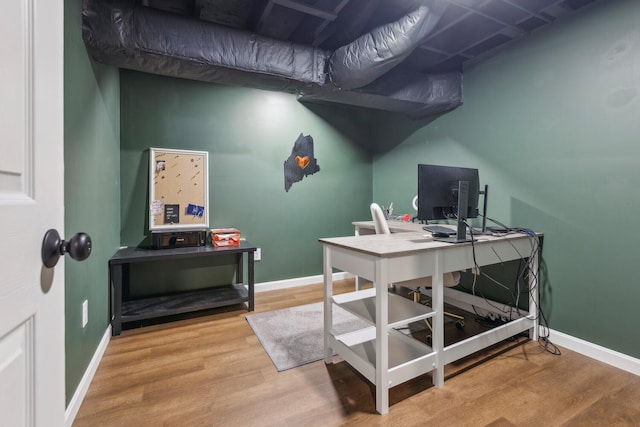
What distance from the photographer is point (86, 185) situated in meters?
1.79

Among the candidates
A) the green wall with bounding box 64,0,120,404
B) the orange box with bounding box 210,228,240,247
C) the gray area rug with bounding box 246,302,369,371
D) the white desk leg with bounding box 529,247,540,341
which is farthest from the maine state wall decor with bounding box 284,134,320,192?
the white desk leg with bounding box 529,247,540,341

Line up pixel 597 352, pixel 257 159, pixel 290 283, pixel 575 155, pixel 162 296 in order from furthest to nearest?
pixel 290 283
pixel 257 159
pixel 162 296
pixel 575 155
pixel 597 352

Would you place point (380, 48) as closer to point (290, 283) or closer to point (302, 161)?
point (302, 161)

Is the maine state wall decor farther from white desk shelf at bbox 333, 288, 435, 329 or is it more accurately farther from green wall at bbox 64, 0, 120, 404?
white desk shelf at bbox 333, 288, 435, 329

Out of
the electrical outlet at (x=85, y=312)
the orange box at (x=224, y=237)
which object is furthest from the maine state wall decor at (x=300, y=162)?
the electrical outlet at (x=85, y=312)

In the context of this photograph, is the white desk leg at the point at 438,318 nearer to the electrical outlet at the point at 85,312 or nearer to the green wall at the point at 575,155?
the green wall at the point at 575,155

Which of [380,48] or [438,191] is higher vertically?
[380,48]

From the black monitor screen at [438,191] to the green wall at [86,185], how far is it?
1962 mm

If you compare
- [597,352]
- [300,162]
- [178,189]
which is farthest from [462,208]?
[178,189]

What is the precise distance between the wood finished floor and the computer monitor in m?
0.90

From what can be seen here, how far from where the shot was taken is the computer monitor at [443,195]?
1.85 metres

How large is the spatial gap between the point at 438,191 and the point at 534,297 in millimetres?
1265
